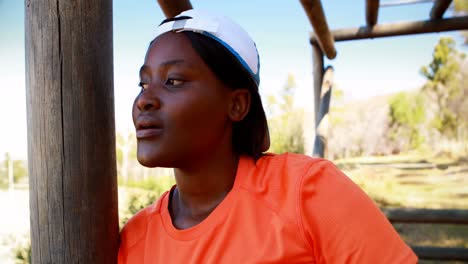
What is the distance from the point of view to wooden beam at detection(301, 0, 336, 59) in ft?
10.9

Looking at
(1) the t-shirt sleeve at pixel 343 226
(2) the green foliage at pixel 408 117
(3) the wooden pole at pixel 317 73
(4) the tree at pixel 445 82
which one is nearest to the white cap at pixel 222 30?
(1) the t-shirt sleeve at pixel 343 226

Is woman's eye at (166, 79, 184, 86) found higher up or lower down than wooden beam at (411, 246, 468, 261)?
higher up

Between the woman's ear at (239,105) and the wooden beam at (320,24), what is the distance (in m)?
1.96

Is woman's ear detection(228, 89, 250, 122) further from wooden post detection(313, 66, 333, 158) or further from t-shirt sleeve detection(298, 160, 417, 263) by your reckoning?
wooden post detection(313, 66, 333, 158)

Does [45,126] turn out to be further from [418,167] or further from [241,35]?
[418,167]

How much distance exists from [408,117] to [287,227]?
2490cm

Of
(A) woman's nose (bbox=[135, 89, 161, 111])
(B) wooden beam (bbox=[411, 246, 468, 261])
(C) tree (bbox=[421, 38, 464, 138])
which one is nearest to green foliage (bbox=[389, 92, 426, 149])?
(C) tree (bbox=[421, 38, 464, 138])

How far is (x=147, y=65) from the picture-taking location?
55.0 inches

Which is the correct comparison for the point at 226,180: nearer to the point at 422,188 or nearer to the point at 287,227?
the point at 287,227

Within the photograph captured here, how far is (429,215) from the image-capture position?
429 centimetres

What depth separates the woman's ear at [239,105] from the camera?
144 centimetres

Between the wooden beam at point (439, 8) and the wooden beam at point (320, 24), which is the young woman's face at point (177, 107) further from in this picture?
the wooden beam at point (439, 8)

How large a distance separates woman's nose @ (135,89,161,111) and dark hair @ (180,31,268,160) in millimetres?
188

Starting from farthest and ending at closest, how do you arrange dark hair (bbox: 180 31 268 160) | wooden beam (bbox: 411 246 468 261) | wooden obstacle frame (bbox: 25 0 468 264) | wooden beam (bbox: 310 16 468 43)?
wooden beam (bbox: 310 16 468 43)
wooden beam (bbox: 411 246 468 261)
dark hair (bbox: 180 31 268 160)
wooden obstacle frame (bbox: 25 0 468 264)
